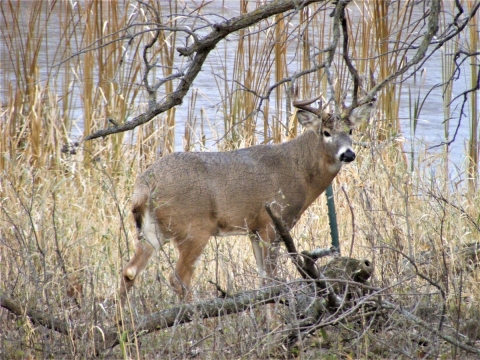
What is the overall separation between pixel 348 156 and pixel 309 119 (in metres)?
0.53

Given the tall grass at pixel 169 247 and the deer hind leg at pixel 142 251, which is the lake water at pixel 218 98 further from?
the deer hind leg at pixel 142 251

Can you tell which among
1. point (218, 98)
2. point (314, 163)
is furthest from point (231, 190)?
point (218, 98)

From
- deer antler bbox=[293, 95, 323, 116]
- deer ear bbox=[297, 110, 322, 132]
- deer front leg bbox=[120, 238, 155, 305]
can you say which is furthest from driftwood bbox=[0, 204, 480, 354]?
deer ear bbox=[297, 110, 322, 132]

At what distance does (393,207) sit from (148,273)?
7.16ft

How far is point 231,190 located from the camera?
574cm

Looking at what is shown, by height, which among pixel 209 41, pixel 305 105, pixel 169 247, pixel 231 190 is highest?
pixel 209 41

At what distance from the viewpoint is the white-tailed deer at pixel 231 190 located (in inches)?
213

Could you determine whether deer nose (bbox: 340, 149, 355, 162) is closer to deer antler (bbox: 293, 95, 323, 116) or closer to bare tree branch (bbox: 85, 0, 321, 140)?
deer antler (bbox: 293, 95, 323, 116)

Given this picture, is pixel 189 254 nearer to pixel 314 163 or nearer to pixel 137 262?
pixel 137 262

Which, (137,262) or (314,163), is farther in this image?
(314,163)

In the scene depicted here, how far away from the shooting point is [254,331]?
3996mm

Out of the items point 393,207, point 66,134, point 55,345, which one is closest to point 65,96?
point 66,134

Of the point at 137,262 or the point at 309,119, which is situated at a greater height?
the point at 309,119

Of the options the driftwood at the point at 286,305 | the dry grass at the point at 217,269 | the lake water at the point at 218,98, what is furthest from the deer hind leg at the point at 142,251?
the lake water at the point at 218,98
